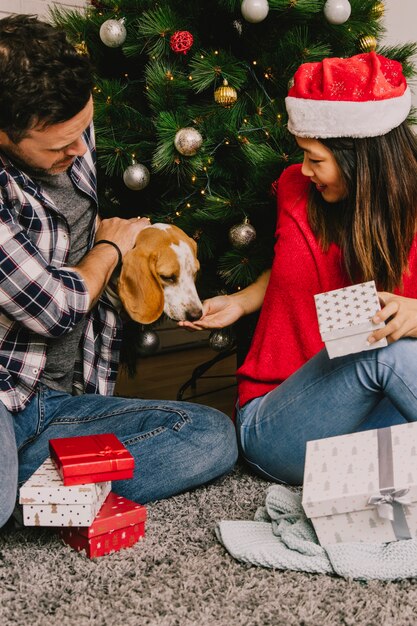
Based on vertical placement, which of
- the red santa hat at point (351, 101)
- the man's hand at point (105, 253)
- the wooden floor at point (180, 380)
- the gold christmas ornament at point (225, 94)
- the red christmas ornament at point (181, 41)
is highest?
the red christmas ornament at point (181, 41)

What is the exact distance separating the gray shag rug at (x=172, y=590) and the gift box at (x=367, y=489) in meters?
0.09

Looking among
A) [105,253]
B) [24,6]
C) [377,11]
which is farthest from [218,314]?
[24,6]

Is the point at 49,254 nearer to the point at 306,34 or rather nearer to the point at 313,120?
the point at 313,120

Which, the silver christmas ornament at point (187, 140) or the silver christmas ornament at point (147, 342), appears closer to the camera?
the silver christmas ornament at point (187, 140)

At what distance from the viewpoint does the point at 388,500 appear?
1.21m

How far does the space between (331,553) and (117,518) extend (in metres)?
0.40

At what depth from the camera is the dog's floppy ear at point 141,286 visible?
177 centimetres

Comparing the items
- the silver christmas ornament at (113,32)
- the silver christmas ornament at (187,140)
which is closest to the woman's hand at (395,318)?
the silver christmas ornament at (187,140)

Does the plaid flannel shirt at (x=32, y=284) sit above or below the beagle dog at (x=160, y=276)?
above

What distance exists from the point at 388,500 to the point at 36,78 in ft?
3.31

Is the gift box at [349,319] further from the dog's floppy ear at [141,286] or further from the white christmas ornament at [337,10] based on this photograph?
the white christmas ornament at [337,10]

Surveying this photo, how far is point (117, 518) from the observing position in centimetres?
134

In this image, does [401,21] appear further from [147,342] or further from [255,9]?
[147,342]

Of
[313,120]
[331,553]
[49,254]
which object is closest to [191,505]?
[331,553]
